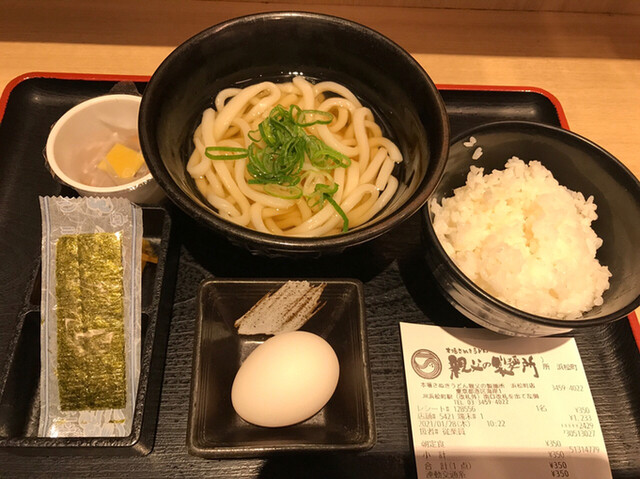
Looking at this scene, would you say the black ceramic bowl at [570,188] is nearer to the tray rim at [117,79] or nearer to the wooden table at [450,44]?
the tray rim at [117,79]

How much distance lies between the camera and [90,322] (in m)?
1.30

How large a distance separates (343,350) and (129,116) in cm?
107

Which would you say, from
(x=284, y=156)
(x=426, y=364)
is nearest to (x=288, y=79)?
(x=284, y=156)

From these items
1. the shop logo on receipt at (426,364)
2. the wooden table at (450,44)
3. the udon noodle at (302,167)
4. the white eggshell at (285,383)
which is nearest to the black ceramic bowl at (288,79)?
the udon noodle at (302,167)

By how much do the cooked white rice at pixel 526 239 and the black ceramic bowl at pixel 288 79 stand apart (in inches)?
8.6

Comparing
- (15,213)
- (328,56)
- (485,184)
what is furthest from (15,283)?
(485,184)

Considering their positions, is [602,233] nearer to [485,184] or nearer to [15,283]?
[485,184]

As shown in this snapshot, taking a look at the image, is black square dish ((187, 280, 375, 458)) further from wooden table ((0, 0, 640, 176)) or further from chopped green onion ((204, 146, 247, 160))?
wooden table ((0, 0, 640, 176))

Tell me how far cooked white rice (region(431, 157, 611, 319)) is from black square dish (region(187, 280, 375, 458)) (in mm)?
366

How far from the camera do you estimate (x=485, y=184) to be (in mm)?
1451

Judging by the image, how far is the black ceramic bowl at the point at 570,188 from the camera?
47.2 inches

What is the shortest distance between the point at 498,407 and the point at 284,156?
94cm

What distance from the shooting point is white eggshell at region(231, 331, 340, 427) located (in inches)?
44.7

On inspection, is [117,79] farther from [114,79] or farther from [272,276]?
[272,276]
